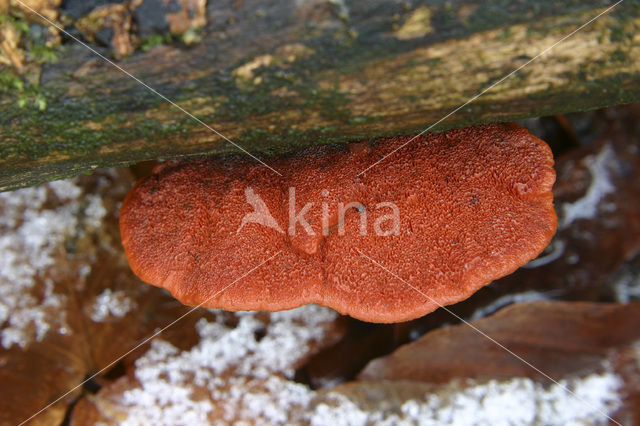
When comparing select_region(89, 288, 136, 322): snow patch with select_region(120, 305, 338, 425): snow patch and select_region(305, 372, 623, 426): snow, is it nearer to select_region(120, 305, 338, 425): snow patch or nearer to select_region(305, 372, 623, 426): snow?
select_region(120, 305, 338, 425): snow patch

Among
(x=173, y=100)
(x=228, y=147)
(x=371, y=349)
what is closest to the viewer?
(x=173, y=100)

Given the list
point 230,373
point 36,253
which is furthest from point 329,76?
point 36,253

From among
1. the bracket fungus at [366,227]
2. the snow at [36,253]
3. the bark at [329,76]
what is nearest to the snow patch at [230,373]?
the snow at [36,253]

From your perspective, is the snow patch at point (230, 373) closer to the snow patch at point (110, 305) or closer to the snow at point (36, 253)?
the snow patch at point (110, 305)

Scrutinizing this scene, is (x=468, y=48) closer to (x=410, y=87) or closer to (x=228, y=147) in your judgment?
(x=410, y=87)

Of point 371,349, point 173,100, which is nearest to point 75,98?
point 173,100

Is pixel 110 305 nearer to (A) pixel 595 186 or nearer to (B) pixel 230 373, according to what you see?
(B) pixel 230 373
